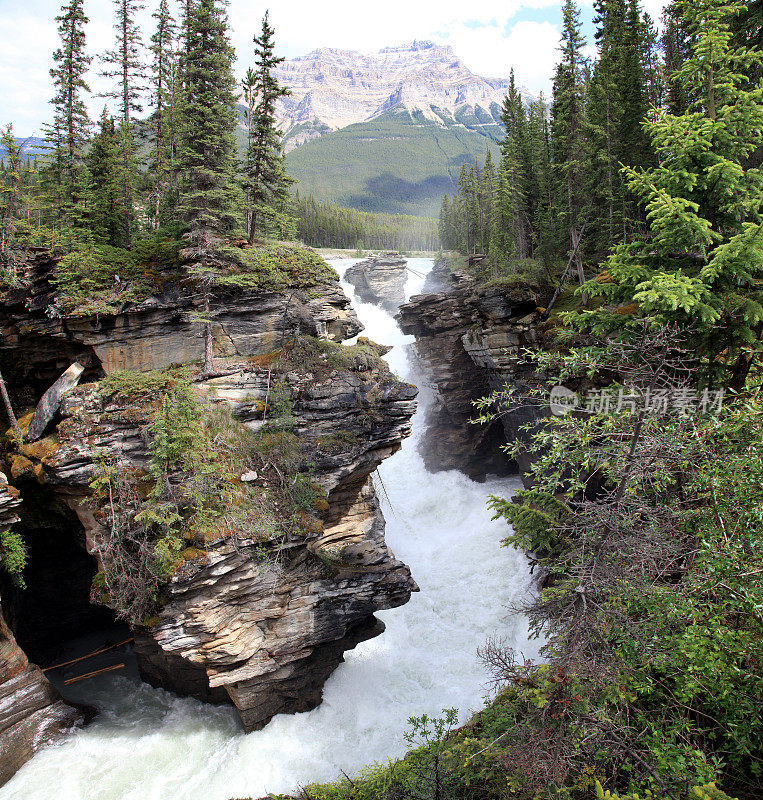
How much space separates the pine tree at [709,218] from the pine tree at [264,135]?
12.7 m

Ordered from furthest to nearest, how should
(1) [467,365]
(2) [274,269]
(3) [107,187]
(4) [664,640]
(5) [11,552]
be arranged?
(1) [467,365] → (3) [107,187] → (2) [274,269] → (5) [11,552] → (4) [664,640]

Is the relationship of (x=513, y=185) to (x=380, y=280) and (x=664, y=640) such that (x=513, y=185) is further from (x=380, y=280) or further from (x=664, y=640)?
(x=664, y=640)

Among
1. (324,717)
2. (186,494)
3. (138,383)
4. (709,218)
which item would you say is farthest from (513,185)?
(324,717)

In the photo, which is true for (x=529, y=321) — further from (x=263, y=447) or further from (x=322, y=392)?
(x=263, y=447)

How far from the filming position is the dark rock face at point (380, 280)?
187 feet

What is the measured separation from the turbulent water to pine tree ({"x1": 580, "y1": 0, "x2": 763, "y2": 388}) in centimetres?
1372

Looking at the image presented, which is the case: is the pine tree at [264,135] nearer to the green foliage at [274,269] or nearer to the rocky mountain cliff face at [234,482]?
the green foliage at [274,269]

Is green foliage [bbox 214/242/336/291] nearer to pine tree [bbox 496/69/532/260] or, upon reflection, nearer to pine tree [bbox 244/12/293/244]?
pine tree [bbox 244/12/293/244]

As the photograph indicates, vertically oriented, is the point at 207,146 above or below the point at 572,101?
below

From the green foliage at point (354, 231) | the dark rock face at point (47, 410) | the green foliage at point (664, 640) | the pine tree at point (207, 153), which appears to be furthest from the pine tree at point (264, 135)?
the green foliage at point (354, 231)

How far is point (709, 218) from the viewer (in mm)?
9453

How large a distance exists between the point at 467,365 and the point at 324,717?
68.1ft

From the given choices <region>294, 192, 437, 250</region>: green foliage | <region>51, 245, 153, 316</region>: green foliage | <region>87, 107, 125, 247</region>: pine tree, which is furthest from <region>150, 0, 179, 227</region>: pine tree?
<region>294, 192, 437, 250</region>: green foliage

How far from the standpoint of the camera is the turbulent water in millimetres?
12893
